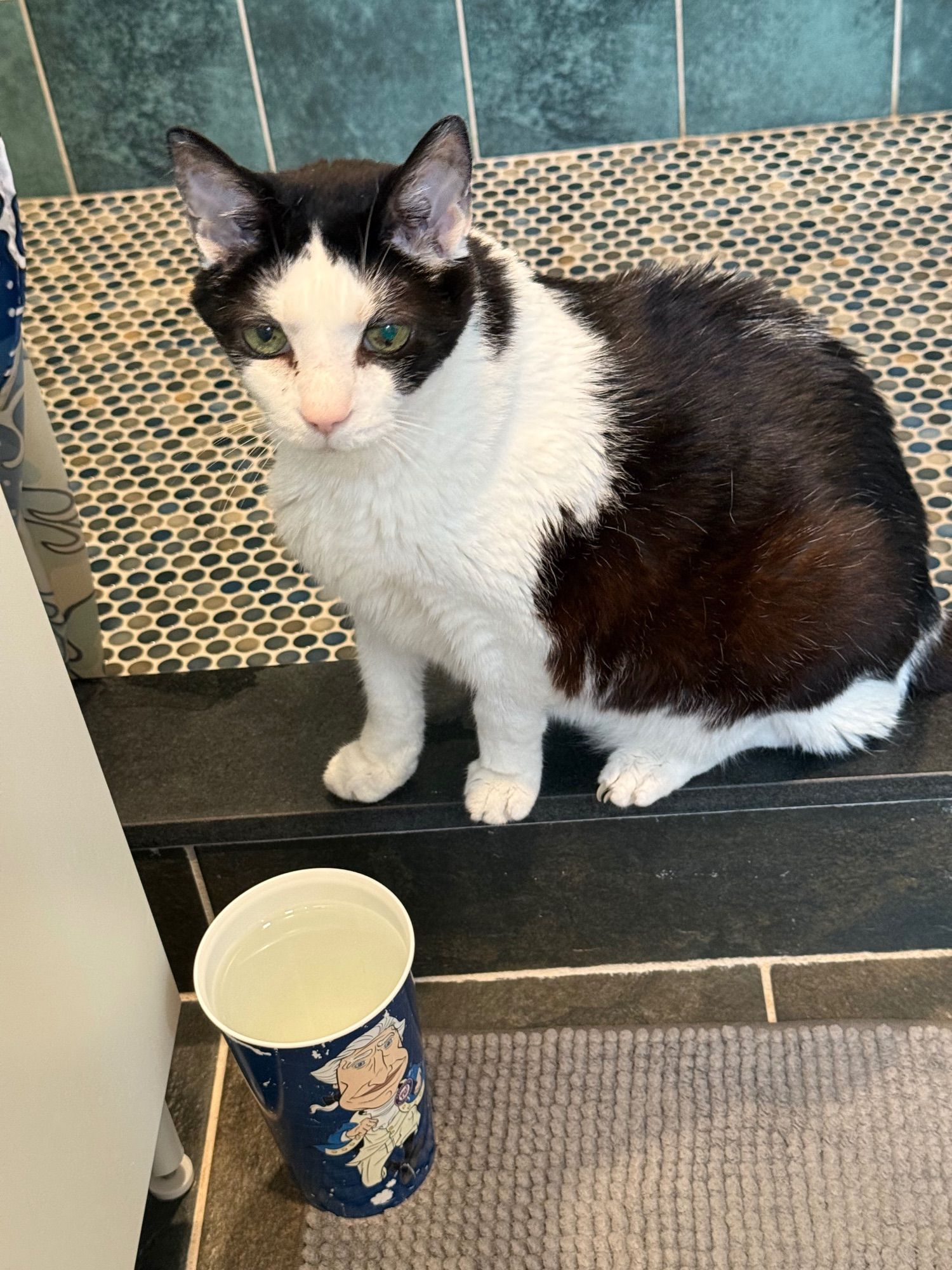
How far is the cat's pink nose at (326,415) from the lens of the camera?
0.83 meters

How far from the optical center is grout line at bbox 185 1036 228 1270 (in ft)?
3.56

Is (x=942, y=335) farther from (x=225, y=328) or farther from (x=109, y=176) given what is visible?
(x=109, y=176)

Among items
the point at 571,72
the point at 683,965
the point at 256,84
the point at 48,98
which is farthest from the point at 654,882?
the point at 48,98

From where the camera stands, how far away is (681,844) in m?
1.18

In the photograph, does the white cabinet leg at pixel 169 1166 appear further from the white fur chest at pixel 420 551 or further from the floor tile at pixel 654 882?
the white fur chest at pixel 420 551

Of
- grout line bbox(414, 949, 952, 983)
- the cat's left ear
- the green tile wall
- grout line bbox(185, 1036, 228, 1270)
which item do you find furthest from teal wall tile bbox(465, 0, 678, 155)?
grout line bbox(185, 1036, 228, 1270)

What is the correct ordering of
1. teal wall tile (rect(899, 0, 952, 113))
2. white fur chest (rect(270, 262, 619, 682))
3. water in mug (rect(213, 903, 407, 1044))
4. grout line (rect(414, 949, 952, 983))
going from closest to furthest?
white fur chest (rect(270, 262, 619, 682)) → water in mug (rect(213, 903, 407, 1044)) → grout line (rect(414, 949, 952, 983)) → teal wall tile (rect(899, 0, 952, 113))

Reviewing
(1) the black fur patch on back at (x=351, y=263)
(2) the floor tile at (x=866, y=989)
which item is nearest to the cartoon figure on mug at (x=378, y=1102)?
(2) the floor tile at (x=866, y=989)

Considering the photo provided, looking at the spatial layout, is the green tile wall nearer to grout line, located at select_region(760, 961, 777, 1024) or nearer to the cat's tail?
the cat's tail

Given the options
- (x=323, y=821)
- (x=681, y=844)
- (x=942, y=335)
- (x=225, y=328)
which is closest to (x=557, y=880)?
(x=681, y=844)

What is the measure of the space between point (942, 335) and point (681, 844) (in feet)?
2.56

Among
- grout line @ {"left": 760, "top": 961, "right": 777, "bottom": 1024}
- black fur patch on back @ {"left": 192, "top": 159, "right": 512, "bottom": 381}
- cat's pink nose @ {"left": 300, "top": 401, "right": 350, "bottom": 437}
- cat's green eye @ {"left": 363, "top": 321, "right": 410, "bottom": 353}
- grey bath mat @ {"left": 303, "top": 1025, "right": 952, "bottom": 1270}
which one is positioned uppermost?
black fur patch on back @ {"left": 192, "top": 159, "right": 512, "bottom": 381}

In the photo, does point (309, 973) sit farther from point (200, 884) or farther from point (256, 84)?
point (256, 84)

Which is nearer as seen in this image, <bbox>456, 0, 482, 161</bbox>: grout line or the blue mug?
the blue mug
